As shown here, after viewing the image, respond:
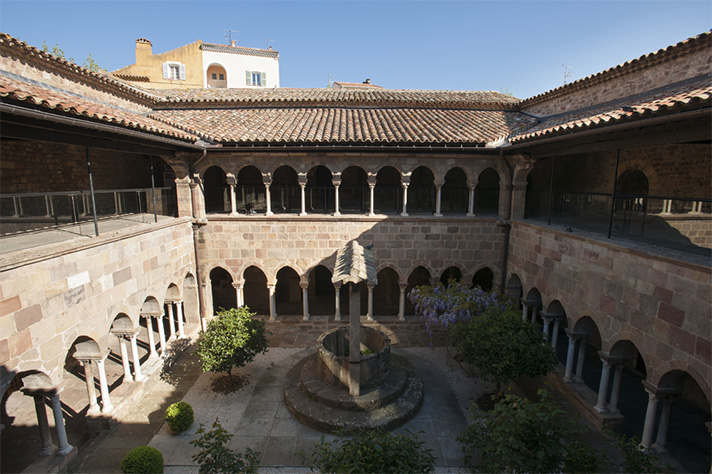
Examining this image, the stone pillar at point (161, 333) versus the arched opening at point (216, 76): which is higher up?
the arched opening at point (216, 76)

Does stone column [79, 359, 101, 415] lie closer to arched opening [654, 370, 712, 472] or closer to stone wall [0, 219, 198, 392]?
stone wall [0, 219, 198, 392]

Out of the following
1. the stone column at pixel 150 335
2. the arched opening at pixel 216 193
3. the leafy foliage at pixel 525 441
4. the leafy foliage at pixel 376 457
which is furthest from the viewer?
the arched opening at pixel 216 193

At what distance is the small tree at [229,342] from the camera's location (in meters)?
9.17

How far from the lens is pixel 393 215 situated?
1234 centimetres

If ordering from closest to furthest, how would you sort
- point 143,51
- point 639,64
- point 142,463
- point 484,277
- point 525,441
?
point 525,441 < point 142,463 < point 639,64 < point 484,277 < point 143,51

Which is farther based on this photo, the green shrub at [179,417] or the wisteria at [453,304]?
the wisteria at [453,304]

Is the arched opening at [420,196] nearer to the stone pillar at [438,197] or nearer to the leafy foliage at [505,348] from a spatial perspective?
the stone pillar at [438,197]

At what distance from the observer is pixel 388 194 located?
14.4m

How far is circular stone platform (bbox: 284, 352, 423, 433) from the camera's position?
25.8 ft

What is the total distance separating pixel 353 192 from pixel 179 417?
987 centimetres

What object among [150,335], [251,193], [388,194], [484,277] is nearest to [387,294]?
[484,277]

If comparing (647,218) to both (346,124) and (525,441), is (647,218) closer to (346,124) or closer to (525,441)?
(525,441)

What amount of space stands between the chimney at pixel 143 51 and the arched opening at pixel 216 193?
941 inches

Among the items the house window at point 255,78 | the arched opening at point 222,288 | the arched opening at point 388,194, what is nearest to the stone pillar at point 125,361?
the arched opening at point 222,288
